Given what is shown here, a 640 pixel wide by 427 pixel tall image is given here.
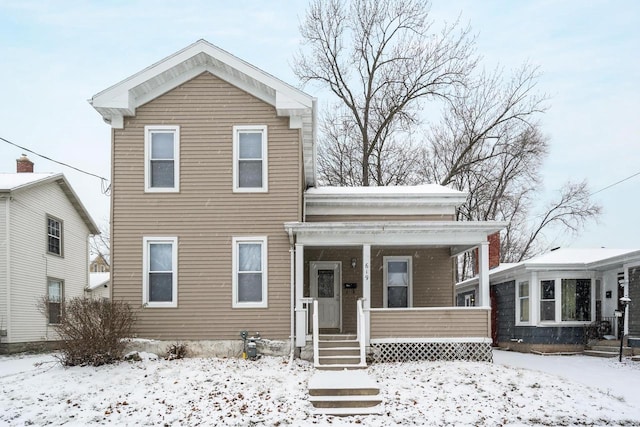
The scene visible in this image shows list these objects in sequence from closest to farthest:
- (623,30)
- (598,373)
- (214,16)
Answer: (598,373), (623,30), (214,16)

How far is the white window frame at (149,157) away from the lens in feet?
48.5

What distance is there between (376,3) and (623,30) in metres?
16.3

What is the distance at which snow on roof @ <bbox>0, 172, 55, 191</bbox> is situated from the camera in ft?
62.3

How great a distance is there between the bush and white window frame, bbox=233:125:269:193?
3970 mm

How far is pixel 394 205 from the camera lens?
57.9 ft

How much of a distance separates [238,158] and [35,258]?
9738mm

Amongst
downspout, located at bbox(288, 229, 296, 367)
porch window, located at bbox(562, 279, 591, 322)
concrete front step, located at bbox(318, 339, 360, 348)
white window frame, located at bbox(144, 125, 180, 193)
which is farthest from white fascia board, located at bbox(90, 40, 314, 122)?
porch window, located at bbox(562, 279, 591, 322)

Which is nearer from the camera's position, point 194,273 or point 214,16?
point 194,273

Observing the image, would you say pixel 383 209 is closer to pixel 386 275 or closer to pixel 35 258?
pixel 386 275

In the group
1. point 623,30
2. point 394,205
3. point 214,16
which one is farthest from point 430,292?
point 214,16

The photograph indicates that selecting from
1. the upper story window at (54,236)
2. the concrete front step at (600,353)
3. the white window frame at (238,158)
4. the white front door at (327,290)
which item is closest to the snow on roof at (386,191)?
→ the white front door at (327,290)

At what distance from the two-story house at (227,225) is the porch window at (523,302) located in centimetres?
584

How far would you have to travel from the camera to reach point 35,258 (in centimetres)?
2053

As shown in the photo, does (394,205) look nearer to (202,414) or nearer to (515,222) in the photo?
(202,414)
